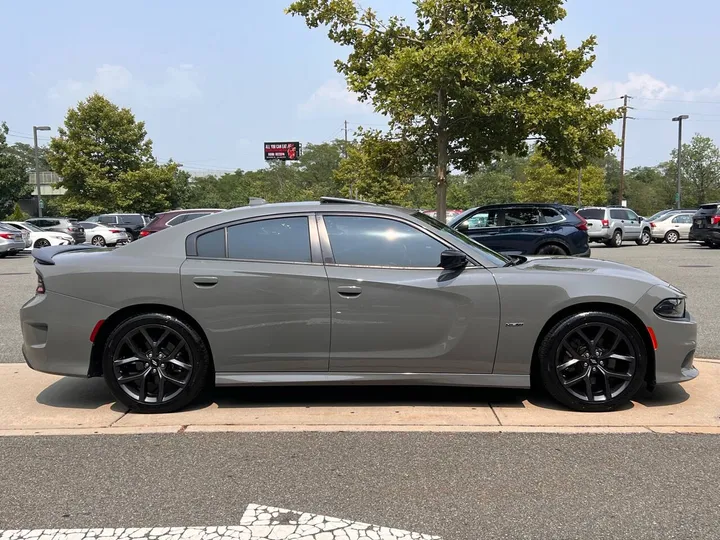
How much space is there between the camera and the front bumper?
4.21 metres

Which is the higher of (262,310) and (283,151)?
(283,151)

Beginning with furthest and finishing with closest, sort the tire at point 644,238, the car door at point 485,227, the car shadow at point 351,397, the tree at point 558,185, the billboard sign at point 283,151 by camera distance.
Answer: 1. the billboard sign at point 283,151
2. the tree at point 558,185
3. the tire at point 644,238
4. the car door at point 485,227
5. the car shadow at point 351,397

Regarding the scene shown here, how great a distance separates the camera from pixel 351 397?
462 centimetres

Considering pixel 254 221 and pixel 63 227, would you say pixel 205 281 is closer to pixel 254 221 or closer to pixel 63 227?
pixel 254 221

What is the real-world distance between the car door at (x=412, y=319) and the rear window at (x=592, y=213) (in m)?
21.8

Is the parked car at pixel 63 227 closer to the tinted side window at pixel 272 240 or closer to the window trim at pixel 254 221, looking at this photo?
the window trim at pixel 254 221

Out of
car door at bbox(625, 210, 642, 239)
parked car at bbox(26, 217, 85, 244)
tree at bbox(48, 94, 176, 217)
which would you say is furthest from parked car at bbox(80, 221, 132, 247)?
car door at bbox(625, 210, 642, 239)

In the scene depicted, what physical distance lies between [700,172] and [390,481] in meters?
71.2

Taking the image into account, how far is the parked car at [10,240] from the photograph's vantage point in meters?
19.6

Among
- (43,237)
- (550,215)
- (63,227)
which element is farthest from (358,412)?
(63,227)

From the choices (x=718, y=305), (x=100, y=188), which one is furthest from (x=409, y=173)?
(x=100, y=188)

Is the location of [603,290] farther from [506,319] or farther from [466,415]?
[466,415]

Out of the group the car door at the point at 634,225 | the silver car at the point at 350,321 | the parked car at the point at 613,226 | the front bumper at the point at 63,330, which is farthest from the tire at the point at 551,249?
the car door at the point at 634,225

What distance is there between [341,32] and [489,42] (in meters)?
4.65
